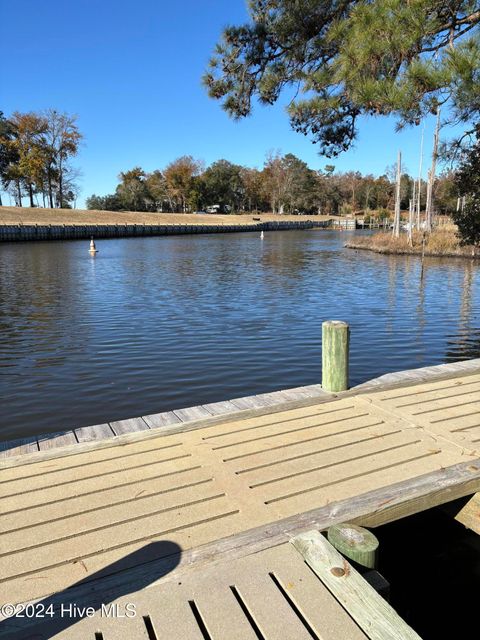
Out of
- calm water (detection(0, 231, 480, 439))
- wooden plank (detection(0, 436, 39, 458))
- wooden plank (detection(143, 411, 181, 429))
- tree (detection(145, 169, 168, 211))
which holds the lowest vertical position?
calm water (detection(0, 231, 480, 439))

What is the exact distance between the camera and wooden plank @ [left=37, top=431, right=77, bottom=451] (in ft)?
13.8

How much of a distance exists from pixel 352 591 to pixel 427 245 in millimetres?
31074

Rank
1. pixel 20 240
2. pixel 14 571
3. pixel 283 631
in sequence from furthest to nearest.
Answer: pixel 20 240
pixel 14 571
pixel 283 631

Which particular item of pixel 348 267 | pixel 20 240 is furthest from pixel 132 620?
pixel 20 240

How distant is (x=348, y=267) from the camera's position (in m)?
25.4

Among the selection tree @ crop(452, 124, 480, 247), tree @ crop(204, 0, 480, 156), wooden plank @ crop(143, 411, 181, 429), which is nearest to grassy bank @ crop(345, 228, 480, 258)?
tree @ crop(452, 124, 480, 247)

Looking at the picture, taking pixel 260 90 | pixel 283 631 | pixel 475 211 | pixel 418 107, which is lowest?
pixel 283 631

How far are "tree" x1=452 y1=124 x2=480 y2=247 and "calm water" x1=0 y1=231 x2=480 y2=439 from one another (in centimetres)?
234

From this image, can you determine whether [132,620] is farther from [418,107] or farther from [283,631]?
[418,107]

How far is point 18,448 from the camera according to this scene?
416 cm

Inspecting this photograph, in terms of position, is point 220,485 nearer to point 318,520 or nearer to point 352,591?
point 318,520

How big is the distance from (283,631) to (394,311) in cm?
1247

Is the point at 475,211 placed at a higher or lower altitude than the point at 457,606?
higher

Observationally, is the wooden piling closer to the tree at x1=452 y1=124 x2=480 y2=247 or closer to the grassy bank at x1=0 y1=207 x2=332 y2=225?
the tree at x1=452 y1=124 x2=480 y2=247
